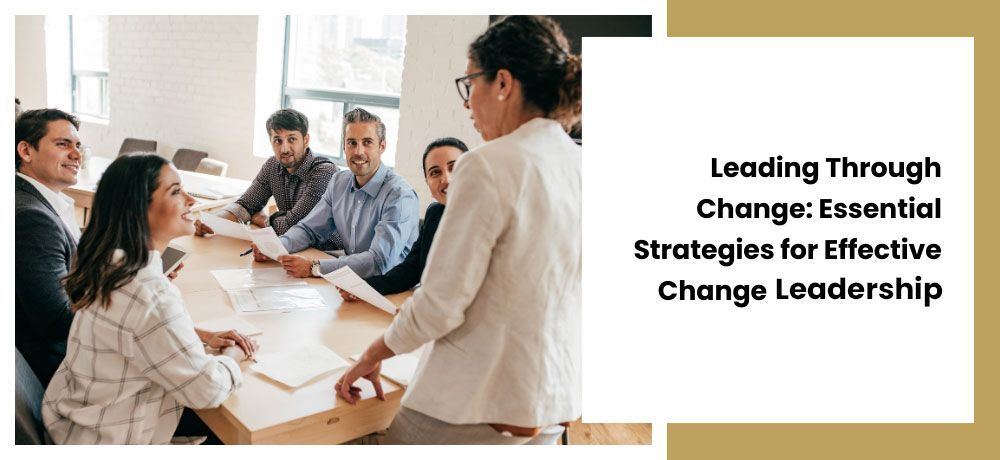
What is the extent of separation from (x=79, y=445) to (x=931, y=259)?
184 centimetres

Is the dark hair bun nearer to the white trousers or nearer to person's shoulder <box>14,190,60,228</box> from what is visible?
the white trousers

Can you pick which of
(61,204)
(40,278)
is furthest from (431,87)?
(40,278)

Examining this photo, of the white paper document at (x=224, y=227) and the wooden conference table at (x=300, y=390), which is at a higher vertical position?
the white paper document at (x=224, y=227)

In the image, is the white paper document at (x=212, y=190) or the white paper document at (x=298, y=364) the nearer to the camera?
the white paper document at (x=298, y=364)

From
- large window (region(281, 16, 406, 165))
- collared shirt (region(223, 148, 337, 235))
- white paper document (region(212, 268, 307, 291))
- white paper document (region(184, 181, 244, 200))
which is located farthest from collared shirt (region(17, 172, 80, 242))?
large window (region(281, 16, 406, 165))

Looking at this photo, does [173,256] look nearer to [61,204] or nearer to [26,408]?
[61,204]

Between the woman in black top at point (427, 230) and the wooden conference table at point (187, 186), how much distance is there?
1.57 m

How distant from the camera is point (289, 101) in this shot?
5848mm

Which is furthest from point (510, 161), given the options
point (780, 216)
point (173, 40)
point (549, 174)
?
point (173, 40)

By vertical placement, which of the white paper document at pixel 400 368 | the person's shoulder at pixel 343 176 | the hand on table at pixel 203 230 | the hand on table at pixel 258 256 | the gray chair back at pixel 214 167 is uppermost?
the gray chair back at pixel 214 167

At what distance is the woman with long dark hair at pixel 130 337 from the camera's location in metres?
1.33

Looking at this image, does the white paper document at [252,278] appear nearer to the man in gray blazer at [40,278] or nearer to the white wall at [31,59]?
the man in gray blazer at [40,278]

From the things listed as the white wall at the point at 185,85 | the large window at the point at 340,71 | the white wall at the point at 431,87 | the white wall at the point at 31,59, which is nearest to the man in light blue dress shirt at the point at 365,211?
the white wall at the point at 431,87

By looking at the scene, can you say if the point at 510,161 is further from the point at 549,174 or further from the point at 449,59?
the point at 449,59
